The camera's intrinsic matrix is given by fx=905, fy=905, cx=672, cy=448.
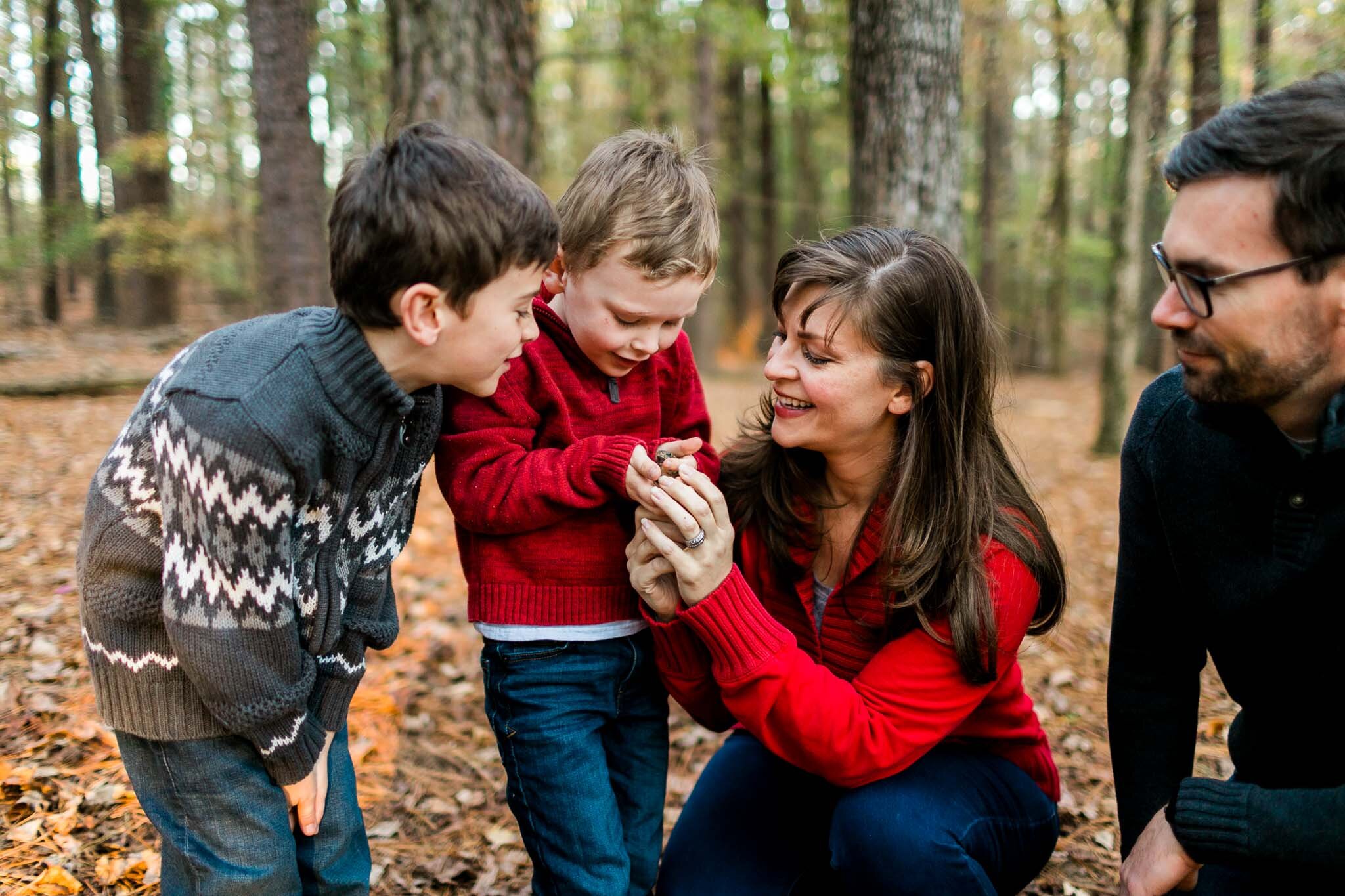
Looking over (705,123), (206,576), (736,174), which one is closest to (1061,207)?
(736,174)

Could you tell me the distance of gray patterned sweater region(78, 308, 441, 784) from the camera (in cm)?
170

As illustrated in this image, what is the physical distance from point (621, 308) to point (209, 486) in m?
0.95

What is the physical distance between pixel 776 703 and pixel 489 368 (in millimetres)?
1017

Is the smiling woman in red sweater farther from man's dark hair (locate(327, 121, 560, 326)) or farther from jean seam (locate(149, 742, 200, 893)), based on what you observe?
jean seam (locate(149, 742, 200, 893))

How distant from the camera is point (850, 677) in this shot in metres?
2.43

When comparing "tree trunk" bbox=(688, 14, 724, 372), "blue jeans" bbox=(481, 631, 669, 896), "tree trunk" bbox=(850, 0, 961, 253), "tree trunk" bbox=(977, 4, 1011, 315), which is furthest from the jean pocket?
"tree trunk" bbox=(977, 4, 1011, 315)

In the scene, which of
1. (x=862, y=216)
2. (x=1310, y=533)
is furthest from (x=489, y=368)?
(x=862, y=216)

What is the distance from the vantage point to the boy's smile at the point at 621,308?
2.12 metres

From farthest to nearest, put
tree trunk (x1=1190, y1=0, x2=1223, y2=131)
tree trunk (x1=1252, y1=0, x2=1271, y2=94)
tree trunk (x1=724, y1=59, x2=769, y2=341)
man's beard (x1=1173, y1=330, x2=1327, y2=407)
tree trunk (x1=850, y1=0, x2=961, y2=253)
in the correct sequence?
1. tree trunk (x1=724, y1=59, x2=769, y2=341)
2. tree trunk (x1=1190, y1=0, x2=1223, y2=131)
3. tree trunk (x1=1252, y1=0, x2=1271, y2=94)
4. tree trunk (x1=850, y1=0, x2=961, y2=253)
5. man's beard (x1=1173, y1=330, x2=1327, y2=407)

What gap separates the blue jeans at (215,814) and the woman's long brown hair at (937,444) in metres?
1.50

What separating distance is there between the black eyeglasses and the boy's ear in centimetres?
130

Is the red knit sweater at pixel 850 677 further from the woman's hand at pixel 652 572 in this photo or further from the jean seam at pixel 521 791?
the jean seam at pixel 521 791

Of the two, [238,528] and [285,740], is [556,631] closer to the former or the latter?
[285,740]

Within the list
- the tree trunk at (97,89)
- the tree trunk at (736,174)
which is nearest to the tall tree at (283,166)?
the tree trunk at (97,89)
